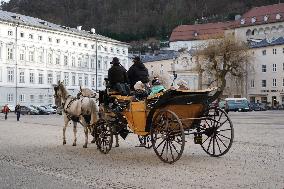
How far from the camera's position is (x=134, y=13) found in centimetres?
16225

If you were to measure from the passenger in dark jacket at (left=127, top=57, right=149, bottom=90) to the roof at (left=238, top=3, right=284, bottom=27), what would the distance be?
96.4 metres

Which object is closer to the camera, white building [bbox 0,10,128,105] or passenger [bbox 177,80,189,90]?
passenger [bbox 177,80,189,90]

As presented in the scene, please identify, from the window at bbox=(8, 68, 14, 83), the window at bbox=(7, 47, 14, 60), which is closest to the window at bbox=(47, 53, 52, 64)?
the window at bbox=(7, 47, 14, 60)

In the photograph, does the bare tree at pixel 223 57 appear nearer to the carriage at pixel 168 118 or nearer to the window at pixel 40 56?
the window at pixel 40 56

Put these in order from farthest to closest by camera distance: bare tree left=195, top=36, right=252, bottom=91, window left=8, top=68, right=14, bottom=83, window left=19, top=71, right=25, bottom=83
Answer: window left=19, top=71, right=25, bottom=83 → bare tree left=195, top=36, right=252, bottom=91 → window left=8, top=68, right=14, bottom=83

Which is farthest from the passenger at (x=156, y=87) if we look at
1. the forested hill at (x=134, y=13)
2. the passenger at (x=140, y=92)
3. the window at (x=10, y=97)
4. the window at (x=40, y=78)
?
the forested hill at (x=134, y=13)

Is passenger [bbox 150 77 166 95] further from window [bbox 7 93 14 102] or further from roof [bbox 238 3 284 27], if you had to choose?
roof [bbox 238 3 284 27]

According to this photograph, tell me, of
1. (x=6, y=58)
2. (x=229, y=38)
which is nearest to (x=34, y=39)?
(x=6, y=58)

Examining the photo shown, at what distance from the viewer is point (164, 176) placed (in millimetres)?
9164

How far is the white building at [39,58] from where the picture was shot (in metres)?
78.1

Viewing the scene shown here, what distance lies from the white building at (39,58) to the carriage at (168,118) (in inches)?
2598

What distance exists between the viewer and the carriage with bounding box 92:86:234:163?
1066cm

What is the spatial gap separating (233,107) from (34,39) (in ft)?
120

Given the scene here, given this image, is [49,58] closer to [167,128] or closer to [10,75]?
[10,75]
